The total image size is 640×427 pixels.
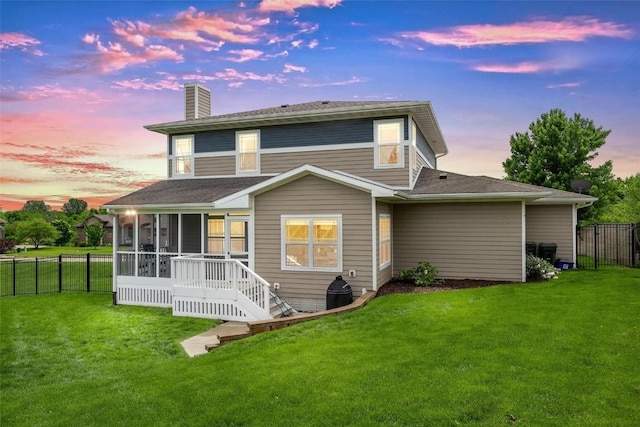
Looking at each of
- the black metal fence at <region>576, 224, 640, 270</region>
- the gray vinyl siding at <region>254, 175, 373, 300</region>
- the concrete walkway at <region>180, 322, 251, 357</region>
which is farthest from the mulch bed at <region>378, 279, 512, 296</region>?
the black metal fence at <region>576, 224, 640, 270</region>

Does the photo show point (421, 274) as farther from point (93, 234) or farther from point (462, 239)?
point (93, 234)

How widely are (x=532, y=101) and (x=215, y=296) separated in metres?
27.0

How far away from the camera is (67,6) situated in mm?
12234

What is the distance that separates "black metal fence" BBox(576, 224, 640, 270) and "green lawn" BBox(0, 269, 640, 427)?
7273 mm

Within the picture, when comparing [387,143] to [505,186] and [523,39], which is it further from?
[523,39]

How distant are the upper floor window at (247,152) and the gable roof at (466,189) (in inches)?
224

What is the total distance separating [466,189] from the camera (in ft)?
39.1

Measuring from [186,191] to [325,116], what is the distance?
5568 millimetres

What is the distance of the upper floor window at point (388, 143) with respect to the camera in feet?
41.3

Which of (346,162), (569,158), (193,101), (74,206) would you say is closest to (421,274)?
(346,162)

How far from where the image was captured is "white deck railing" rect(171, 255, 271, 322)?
10.3 metres

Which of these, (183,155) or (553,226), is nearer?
(553,226)

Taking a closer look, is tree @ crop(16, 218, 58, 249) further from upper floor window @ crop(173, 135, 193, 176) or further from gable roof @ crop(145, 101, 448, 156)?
upper floor window @ crop(173, 135, 193, 176)

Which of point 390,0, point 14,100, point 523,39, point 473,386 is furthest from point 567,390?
point 14,100
